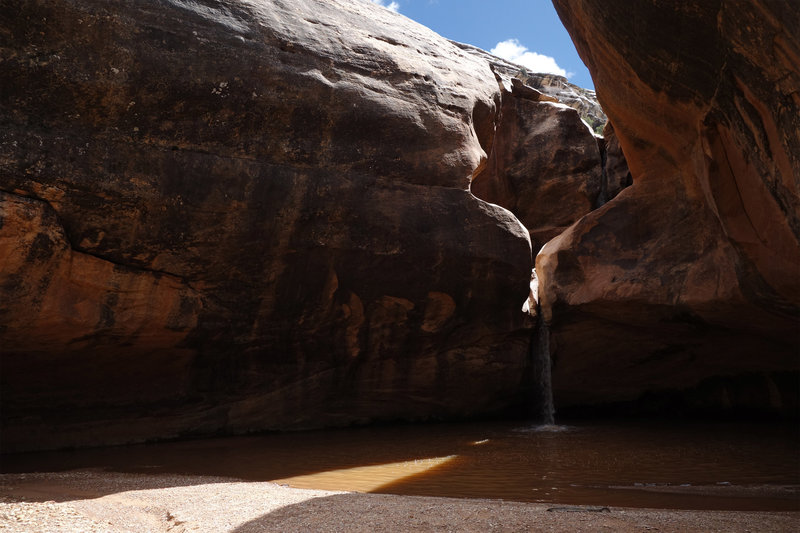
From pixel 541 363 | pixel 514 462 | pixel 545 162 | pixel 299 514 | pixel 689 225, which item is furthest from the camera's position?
pixel 545 162

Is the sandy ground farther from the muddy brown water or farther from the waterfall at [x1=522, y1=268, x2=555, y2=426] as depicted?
the waterfall at [x1=522, y1=268, x2=555, y2=426]

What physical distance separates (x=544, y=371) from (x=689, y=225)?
3.53 m

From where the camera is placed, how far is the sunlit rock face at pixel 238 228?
25.2 feet

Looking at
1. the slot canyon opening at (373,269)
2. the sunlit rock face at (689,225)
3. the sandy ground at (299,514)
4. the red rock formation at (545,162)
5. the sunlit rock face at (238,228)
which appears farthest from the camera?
the red rock formation at (545,162)

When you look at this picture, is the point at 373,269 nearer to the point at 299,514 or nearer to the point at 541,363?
the point at 541,363

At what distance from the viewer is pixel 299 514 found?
4.54 m

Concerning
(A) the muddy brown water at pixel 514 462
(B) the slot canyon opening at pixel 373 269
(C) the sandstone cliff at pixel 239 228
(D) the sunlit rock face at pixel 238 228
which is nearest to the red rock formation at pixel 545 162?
(B) the slot canyon opening at pixel 373 269

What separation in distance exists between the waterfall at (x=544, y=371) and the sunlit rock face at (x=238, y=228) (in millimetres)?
371

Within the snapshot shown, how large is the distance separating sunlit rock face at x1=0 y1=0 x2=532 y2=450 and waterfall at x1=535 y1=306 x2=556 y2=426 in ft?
1.22

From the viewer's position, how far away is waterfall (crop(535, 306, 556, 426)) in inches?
448

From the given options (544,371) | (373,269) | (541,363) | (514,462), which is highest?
(373,269)

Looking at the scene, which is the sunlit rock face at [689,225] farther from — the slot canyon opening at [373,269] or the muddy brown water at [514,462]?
the muddy brown water at [514,462]

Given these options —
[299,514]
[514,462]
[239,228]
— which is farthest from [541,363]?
[299,514]

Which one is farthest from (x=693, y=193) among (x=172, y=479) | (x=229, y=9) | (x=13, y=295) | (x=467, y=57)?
(x=13, y=295)
